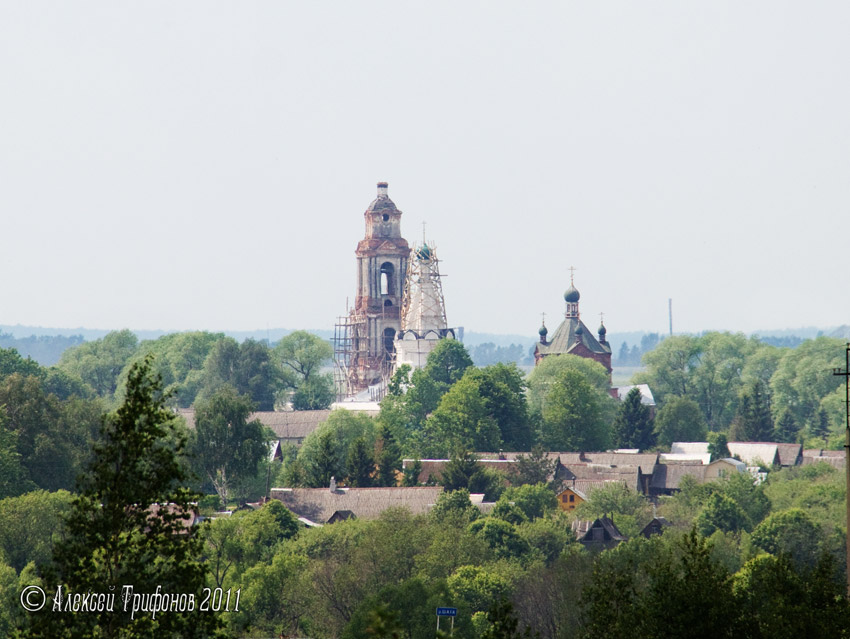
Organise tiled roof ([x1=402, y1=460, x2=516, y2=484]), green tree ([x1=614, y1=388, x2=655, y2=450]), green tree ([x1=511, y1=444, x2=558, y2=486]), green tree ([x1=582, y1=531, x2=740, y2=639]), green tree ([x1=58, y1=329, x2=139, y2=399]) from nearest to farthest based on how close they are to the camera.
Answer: green tree ([x1=582, y1=531, x2=740, y2=639]), green tree ([x1=511, y1=444, x2=558, y2=486]), tiled roof ([x1=402, y1=460, x2=516, y2=484]), green tree ([x1=614, y1=388, x2=655, y2=450]), green tree ([x1=58, y1=329, x2=139, y2=399])

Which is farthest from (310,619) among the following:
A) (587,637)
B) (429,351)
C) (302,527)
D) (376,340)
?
(376,340)

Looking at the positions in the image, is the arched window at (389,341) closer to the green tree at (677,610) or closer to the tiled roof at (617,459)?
the tiled roof at (617,459)

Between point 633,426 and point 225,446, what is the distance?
3398cm

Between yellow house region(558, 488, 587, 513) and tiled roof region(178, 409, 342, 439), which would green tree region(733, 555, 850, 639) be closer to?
yellow house region(558, 488, 587, 513)

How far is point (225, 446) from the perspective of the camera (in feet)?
246

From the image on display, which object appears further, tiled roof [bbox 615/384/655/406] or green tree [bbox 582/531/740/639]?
tiled roof [bbox 615/384/655/406]

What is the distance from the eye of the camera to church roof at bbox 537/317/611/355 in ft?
406

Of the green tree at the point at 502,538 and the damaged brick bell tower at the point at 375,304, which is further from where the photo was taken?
the damaged brick bell tower at the point at 375,304

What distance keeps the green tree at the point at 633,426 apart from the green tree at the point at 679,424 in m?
2.08

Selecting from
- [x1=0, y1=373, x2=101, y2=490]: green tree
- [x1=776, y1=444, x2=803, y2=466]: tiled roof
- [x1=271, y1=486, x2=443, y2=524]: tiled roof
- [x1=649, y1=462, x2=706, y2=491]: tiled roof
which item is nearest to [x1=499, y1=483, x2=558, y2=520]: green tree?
[x1=271, y1=486, x2=443, y2=524]: tiled roof

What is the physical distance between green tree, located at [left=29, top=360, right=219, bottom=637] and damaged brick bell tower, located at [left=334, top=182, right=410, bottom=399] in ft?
316

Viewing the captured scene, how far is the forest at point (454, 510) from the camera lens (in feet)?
104

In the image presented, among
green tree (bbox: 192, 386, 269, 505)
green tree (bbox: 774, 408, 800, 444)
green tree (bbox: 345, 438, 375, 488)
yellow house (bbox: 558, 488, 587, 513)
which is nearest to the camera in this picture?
green tree (bbox: 192, 386, 269, 505)

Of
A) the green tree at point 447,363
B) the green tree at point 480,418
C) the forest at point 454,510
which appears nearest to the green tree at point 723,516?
the forest at point 454,510
